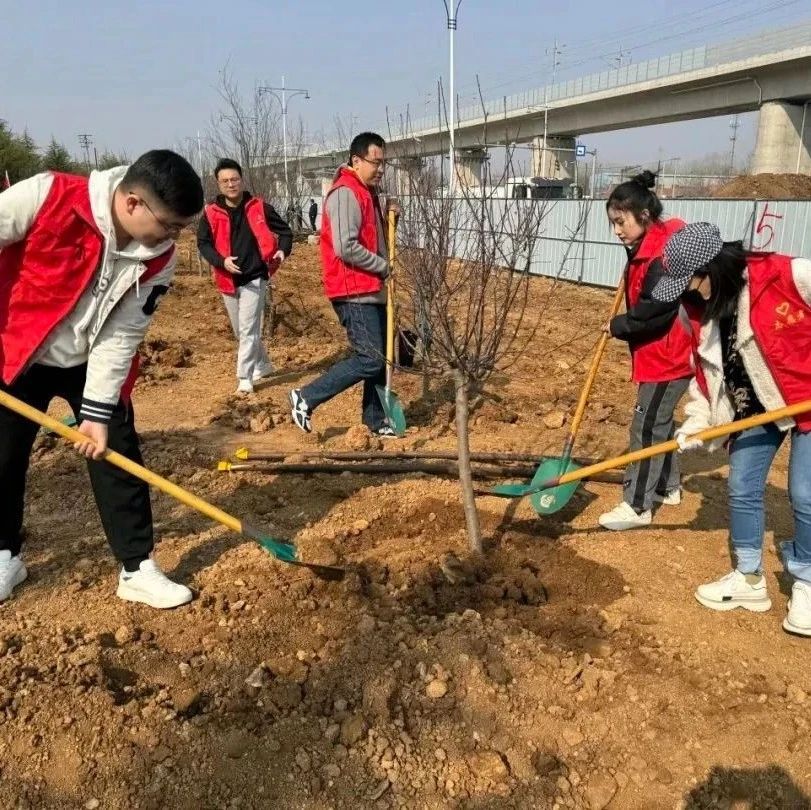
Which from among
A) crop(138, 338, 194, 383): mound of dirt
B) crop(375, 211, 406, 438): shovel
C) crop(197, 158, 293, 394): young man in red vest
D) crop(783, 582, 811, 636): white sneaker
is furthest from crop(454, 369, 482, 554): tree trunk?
crop(138, 338, 194, 383): mound of dirt

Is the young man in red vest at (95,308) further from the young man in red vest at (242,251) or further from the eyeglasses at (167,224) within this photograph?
the young man in red vest at (242,251)

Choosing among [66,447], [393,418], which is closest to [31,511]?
[66,447]

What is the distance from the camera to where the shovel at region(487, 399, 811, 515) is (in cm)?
254

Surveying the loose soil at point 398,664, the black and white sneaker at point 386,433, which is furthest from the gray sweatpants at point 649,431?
the black and white sneaker at point 386,433

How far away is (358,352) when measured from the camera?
464 centimetres

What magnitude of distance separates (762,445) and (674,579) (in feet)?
2.45

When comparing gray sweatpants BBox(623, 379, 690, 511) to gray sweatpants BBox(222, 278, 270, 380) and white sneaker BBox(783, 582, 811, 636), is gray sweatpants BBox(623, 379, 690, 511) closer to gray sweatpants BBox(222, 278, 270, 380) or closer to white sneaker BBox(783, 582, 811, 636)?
white sneaker BBox(783, 582, 811, 636)

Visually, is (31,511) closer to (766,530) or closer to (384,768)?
(384,768)

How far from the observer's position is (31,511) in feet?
12.3

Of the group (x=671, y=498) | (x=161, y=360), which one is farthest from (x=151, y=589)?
(x=161, y=360)

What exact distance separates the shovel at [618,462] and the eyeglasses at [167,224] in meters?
1.81

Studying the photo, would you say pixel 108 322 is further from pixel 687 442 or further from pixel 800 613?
pixel 800 613

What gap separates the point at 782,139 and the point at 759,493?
24.1 m

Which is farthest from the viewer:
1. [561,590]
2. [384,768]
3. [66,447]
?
[66,447]
